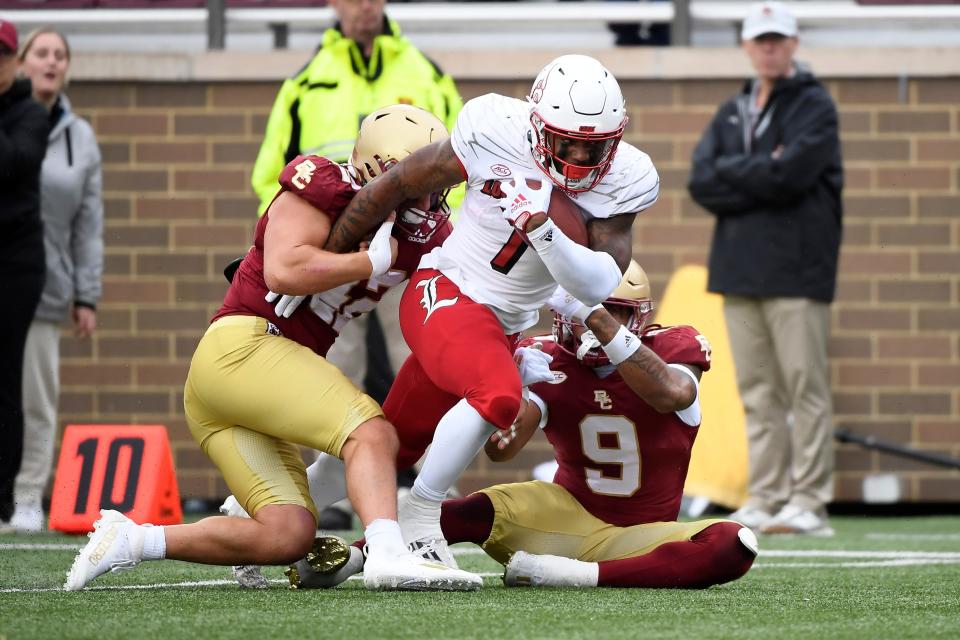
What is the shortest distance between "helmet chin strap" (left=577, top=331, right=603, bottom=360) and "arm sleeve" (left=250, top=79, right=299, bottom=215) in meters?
2.57

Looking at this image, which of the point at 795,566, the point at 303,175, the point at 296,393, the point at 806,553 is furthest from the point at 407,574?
the point at 806,553

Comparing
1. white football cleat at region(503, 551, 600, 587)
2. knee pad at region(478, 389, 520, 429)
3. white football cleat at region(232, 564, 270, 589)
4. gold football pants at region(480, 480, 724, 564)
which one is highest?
knee pad at region(478, 389, 520, 429)

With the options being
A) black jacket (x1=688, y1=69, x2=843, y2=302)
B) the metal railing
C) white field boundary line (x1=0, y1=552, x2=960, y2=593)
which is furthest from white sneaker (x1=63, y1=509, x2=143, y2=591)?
the metal railing

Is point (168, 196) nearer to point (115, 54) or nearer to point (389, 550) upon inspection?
point (115, 54)

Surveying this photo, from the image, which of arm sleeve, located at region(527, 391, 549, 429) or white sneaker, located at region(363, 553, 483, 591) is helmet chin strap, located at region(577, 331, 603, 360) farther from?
white sneaker, located at region(363, 553, 483, 591)

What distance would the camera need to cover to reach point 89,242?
6.61m

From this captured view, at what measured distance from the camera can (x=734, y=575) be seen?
390cm

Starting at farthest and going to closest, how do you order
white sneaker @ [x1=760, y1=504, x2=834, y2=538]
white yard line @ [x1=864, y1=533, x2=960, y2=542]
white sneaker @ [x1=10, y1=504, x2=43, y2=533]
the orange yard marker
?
white sneaker @ [x1=760, y1=504, x2=834, y2=538] < white yard line @ [x1=864, y1=533, x2=960, y2=542] < white sneaker @ [x1=10, y1=504, x2=43, y2=533] < the orange yard marker

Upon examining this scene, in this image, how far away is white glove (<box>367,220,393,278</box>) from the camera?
152 inches

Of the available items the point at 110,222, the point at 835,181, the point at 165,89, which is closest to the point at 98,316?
the point at 110,222

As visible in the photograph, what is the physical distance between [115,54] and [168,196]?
71 cm

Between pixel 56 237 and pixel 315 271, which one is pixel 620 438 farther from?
pixel 56 237

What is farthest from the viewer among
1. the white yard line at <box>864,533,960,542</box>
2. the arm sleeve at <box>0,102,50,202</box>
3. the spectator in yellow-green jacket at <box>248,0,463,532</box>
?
the spectator in yellow-green jacket at <box>248,0,463,532</box>

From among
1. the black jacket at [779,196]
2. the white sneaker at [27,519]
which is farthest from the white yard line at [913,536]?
the white sneaker at [27,519]
